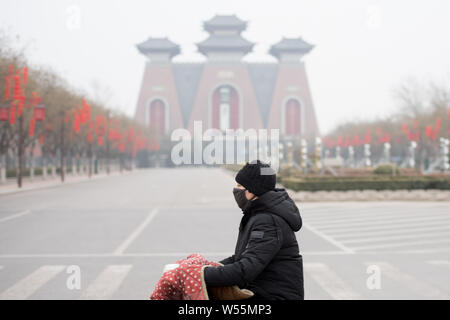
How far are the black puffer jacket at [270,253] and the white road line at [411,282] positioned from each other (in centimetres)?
380

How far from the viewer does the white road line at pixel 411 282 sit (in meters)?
5.87

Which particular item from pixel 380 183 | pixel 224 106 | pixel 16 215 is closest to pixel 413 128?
pixel 380 183

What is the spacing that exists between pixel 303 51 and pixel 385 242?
320ft

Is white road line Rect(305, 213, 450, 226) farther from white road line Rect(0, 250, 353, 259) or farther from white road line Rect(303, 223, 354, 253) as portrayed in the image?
white road line Rect(0, 250, 353, 259)

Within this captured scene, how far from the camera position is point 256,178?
2.59 m

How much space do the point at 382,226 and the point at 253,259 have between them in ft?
34.9

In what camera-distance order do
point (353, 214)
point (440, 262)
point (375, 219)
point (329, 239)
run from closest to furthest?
point (440, 262) < point (329, 239) < point (375, 219) < point (353, 214)

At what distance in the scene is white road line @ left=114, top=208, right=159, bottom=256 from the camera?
9112 mm

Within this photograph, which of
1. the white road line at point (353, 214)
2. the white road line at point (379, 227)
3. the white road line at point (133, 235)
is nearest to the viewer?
the white road line at point (133, 235)

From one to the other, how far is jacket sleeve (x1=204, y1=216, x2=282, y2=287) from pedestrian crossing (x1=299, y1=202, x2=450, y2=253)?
690cm

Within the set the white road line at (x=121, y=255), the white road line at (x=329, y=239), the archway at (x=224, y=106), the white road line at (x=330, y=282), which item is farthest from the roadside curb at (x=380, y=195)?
the archway at (x=224, y=106)

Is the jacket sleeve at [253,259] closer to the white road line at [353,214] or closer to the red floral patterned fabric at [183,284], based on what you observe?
the red floral patterned fabric at [183,284]

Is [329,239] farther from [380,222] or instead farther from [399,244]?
[380,222]
